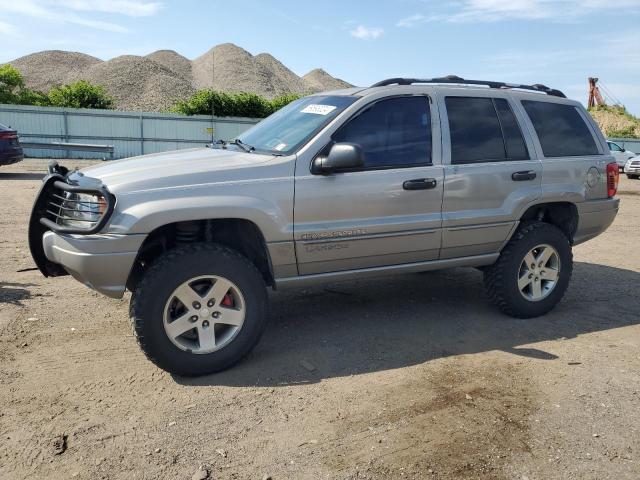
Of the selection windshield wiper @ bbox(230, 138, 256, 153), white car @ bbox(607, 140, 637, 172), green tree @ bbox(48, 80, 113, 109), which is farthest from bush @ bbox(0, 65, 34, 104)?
windshield wiper @ bbox(230, 138, 256, 153)

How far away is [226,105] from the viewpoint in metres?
30.8

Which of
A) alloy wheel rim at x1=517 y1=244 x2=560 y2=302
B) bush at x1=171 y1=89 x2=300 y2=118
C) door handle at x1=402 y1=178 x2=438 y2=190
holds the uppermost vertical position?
bush at x1=171 y1=89 x2=300 y2=118

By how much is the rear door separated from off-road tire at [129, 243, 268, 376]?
170 centimetres

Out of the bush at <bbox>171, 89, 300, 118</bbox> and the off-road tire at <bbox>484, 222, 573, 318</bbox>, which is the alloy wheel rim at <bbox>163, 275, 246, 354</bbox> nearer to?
the off-road tire at <bbox>484, 222, 573, 318</bbox>

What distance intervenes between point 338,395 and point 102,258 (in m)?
1.73

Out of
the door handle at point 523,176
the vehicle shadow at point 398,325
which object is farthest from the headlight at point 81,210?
the door handle at point 523,176

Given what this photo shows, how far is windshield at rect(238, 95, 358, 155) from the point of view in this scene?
437 centimetres

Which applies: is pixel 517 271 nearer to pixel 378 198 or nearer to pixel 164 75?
pixel 378 198

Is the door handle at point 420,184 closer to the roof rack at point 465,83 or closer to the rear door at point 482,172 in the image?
the rear door at point 482,172

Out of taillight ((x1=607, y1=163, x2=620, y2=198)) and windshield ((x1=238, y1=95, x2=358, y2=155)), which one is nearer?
windshield ((x1=238, y1=95, x2=358, y2=155))

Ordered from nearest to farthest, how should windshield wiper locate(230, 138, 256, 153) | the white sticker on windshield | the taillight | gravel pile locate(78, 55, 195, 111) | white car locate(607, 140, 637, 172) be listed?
the white sticker on windshield → windshield wiper locate(230, 138, 256, 153) → the taillight → white car locate(607, 140, 637, 172) → gravel pile locate(78, 55, 195, 111)

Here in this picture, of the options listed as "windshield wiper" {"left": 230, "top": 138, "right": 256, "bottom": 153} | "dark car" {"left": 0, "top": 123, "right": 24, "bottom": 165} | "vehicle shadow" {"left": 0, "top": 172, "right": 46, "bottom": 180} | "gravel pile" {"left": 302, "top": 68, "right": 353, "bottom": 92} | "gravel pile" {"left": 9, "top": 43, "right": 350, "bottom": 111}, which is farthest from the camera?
"gravel pile" {"left": 302, "top": 68, "right": 353, "bottom": 92}

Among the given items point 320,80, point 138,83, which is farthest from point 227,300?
point 320,80

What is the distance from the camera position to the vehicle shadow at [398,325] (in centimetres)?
418
